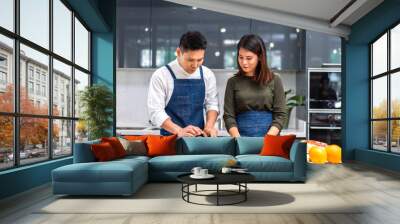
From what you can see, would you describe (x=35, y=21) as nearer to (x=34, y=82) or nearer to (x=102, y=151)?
(x=34, y=82)

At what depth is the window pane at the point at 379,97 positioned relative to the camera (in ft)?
28.5

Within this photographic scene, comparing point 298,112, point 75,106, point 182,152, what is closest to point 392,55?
point 298,112

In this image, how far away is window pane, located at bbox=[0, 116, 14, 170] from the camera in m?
4.75

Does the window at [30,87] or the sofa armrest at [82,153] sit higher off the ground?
the window at [30,87]

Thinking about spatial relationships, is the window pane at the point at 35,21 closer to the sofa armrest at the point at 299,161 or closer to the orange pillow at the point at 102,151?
the orange pillow at the point at 102,151

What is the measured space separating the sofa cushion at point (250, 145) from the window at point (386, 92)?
9.79 ft

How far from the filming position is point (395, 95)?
8.16 meters

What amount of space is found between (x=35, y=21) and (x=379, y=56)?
21.9 ft

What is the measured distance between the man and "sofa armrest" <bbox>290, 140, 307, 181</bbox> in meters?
1.48

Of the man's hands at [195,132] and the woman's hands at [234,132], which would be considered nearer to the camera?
the woman's hands at [234,132]

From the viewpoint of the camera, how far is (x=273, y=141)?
6.27 meters

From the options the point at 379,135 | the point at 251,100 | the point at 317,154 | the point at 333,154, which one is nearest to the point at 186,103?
the point at 251,100

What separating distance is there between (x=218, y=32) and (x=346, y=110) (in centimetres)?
326

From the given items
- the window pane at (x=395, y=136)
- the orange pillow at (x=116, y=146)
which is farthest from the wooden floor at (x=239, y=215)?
the window pane at (x=395, y=136)
